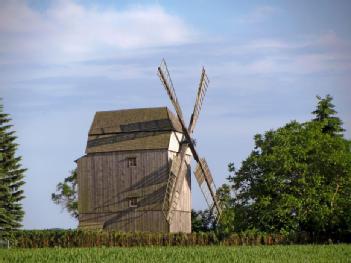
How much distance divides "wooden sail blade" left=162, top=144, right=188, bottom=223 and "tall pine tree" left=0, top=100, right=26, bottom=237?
959cm

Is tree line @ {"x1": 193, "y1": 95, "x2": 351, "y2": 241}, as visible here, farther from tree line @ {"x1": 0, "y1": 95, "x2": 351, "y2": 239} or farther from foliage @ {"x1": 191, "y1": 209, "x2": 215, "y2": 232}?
foliage @ {"x1": 191, "y1": 209, "x2": 215, "y2": 232}

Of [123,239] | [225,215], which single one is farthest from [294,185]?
[123,239]

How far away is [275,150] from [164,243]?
31.3 ft

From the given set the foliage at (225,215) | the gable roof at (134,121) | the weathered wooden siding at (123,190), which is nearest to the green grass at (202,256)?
the foliage at (225,215)

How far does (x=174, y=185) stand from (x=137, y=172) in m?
2.77

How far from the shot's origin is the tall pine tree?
4872 centimetres

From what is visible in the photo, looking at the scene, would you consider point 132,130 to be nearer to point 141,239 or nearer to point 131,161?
point 131,161

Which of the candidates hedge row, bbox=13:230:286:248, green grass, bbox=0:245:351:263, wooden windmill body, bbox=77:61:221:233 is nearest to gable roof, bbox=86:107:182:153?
wooden windmill body, bbox=77:61:221:233

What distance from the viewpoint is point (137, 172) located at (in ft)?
174

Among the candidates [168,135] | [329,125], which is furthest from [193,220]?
[329,125]

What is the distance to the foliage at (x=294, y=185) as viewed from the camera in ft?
152

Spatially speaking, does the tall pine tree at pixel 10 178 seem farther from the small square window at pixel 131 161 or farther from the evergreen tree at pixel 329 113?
the evergreen tree at pixel 329 113

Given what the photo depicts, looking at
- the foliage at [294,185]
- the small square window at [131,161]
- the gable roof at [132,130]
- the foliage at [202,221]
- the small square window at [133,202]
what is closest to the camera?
the foliage at [294,185]

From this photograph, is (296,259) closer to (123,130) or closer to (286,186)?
(286,186)
